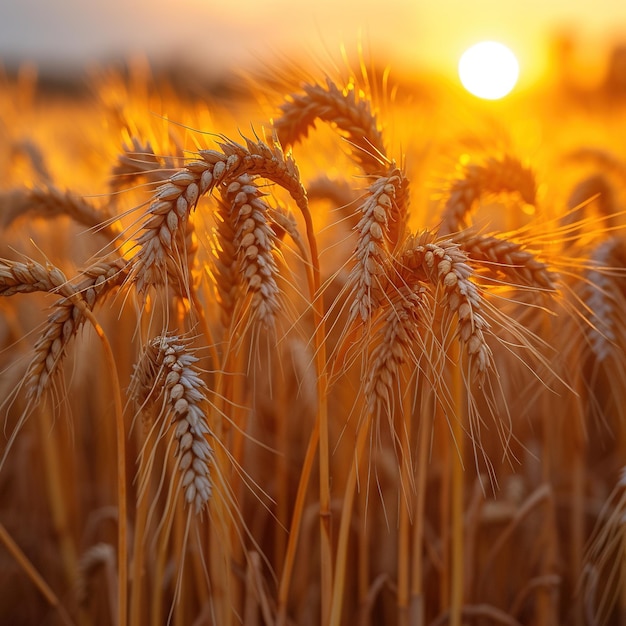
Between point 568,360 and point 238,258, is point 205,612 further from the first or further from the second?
point 568,360

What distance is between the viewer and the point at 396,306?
1130 mm

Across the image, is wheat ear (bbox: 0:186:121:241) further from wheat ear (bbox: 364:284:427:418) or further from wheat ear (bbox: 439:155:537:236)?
wheat ear (bbox: 439:155:537:236)

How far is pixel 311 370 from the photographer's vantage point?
2.05 m

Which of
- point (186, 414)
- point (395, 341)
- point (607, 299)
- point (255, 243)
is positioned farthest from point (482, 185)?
point (186, 414)

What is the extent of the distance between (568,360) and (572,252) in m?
0.30

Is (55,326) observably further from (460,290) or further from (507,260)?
(507,260)

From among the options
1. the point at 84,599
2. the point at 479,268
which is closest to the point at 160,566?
the point at 84,599

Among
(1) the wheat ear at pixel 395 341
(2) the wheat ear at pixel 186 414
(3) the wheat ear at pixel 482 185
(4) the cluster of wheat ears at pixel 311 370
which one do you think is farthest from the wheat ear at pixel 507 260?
(2) the wheat ear at pixel 186 414

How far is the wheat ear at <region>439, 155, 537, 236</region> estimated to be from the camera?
1519mm

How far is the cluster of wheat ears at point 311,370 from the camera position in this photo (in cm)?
106

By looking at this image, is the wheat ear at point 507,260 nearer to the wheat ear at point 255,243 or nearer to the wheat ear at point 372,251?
the wheat ear at point 372,251

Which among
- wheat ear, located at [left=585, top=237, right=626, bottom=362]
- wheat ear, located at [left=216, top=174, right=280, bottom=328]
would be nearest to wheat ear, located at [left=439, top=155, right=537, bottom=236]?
wheat ear, located at [left=585, top=237, right=626, bottom=362]

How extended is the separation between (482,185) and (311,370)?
74 centimetres

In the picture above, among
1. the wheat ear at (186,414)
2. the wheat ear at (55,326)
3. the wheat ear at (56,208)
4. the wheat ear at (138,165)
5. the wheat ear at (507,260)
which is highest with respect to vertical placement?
the wheat ear at (138,165)
